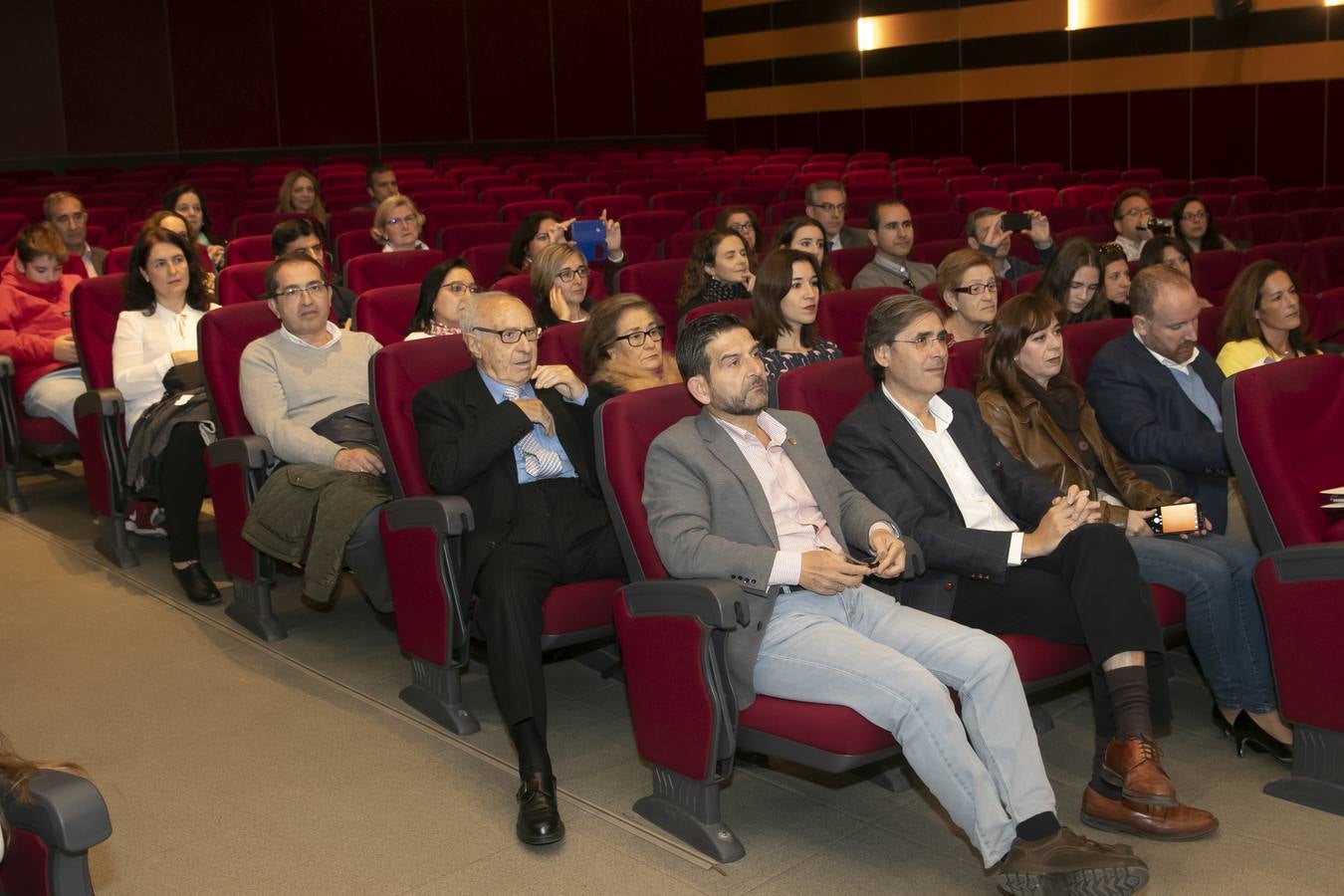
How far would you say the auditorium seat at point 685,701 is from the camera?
2.41 meters

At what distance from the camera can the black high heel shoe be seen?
9.48ft

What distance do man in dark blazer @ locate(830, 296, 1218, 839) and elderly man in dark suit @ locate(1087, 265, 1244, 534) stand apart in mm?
553

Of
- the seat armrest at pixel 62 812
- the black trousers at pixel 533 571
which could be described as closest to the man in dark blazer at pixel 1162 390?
the black trousers at pixel 533 571

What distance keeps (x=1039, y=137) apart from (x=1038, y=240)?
24.7 feet

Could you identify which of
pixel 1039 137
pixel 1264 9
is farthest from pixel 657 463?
pixel 1039 137

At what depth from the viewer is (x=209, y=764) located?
303 centimetres

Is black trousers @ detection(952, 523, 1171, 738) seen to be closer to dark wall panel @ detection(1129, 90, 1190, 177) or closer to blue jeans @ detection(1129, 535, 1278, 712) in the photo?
blue jeans @ detection(1129, 535, 1278, 712)

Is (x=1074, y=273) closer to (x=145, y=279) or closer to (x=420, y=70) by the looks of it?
(x=145, y=279)

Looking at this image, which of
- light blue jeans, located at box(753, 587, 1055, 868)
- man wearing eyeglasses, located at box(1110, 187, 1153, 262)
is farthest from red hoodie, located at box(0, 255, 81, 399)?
man wearing eyeglasses, located at box(1110, 187, 1153, 262)

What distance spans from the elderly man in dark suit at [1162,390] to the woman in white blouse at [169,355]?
2.62 metres

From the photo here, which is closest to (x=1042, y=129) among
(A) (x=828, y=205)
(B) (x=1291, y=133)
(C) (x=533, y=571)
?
(B) (x=1291, y=133)

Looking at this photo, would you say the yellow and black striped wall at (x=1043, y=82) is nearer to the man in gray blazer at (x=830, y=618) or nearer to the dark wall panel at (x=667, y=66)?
the dark wall panel at (x=667, y=66)

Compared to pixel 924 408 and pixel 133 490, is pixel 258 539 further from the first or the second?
pixel 924 408

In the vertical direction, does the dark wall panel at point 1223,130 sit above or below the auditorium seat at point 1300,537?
above
